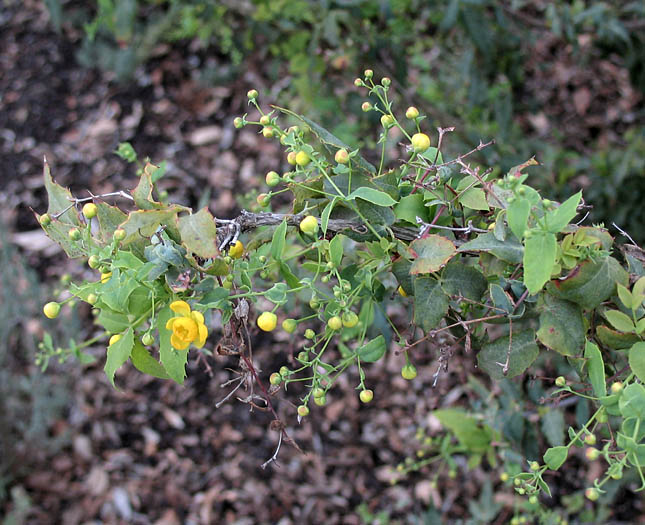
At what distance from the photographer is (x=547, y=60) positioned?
270 centimetres

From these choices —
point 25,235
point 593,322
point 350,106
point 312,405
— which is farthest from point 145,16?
point 593,322

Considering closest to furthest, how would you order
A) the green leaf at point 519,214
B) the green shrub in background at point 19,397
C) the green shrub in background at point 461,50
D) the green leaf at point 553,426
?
the green leaf at point 519,214 < the green leaf at point 553,426 < the green shrub in background at point 461,50 < the green shrub in background at point 19,397

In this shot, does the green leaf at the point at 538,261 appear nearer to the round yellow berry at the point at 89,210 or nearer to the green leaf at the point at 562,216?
the green leaf at the point at 562,216

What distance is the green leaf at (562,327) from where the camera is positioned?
0.72 meters

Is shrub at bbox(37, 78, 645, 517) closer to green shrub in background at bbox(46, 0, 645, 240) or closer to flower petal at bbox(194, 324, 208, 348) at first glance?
flower petal at bbox(194, 324, 208, 348)

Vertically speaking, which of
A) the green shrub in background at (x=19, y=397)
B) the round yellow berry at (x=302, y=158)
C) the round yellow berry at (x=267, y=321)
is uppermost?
the round yellow berry at (x=302, y=158)

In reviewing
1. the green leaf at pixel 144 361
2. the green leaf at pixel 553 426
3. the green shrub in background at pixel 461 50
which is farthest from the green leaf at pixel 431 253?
the green shrub in background at pixel 461 50

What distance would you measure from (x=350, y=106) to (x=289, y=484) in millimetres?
1142

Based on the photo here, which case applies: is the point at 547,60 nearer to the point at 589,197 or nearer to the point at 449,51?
the point at 449,51

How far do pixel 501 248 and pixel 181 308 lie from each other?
35 centimetres

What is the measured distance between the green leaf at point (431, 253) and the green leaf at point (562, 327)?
13 centimetres

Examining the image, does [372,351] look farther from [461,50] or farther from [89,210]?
[461,50]

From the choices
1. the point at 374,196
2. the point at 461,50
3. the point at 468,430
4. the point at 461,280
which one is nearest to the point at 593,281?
the point at 461,280

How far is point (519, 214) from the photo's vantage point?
0.62m
